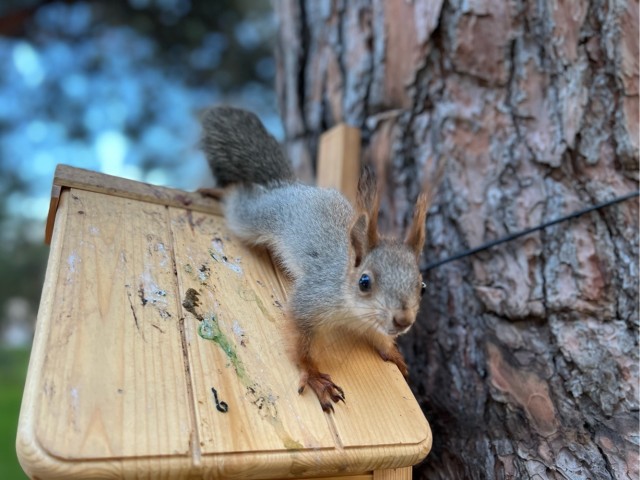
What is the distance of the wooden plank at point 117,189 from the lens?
→ 4.49 feet

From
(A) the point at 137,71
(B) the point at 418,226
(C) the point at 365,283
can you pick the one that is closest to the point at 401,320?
(C) the point at 365,283

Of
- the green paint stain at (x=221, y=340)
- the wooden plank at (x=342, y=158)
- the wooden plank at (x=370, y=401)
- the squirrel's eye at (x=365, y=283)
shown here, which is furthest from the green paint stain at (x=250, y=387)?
the wooden plank at (x=342, y=158)

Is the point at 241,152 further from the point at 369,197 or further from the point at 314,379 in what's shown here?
the point at 314,379

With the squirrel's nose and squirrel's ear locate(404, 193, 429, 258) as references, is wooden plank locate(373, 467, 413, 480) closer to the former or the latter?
the squirrel's nose

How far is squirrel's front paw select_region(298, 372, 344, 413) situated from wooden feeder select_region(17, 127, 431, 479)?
2 cm

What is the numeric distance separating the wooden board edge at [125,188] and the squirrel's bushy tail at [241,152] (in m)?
0.24

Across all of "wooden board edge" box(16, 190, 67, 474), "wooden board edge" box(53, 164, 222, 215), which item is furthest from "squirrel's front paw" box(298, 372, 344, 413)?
"wooden board edge" box(53, 164, 222, 215)

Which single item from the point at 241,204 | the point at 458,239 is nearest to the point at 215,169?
the point at 241,204

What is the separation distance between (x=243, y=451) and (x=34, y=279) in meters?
4.17

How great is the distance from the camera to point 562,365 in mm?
1450

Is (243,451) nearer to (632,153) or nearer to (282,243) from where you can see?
(282,243)

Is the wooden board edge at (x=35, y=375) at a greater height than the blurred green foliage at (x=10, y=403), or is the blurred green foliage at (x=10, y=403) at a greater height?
the wooden board edge at (x=35, y=375)

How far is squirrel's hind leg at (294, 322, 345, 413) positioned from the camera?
1090 mm

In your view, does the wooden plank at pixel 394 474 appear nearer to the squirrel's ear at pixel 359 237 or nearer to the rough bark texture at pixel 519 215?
the rough bark texture at pixel 519 215
